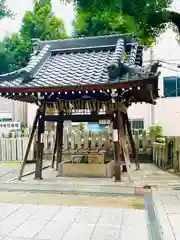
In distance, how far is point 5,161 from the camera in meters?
14.0

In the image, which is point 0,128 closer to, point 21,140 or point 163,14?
point 21,140

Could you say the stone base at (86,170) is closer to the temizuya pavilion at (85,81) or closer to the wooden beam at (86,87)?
the temizuya pavilion at (85,81)

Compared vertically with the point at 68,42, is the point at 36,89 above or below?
below

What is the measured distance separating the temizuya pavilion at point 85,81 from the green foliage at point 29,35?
14.3 meters

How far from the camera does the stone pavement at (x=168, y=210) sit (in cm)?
486

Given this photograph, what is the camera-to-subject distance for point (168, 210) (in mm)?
→ 6125

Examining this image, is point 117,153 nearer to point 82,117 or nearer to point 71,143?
point 82,117

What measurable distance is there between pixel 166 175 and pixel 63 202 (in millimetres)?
4419

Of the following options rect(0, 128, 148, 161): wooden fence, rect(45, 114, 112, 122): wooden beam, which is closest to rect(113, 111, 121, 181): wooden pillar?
rect(45, 114, 112, 122): wooden beam

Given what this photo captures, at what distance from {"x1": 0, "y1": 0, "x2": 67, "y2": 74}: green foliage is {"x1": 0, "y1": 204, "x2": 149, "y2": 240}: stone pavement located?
20250 mm

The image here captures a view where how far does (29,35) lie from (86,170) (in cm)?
1887

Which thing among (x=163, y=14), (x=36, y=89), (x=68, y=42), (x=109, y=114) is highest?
(x=68, y=42)

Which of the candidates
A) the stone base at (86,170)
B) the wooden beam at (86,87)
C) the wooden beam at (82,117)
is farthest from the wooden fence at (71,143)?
the wooden beam at (86,87)

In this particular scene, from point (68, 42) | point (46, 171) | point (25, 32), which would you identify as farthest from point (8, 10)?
point (25, 32)
